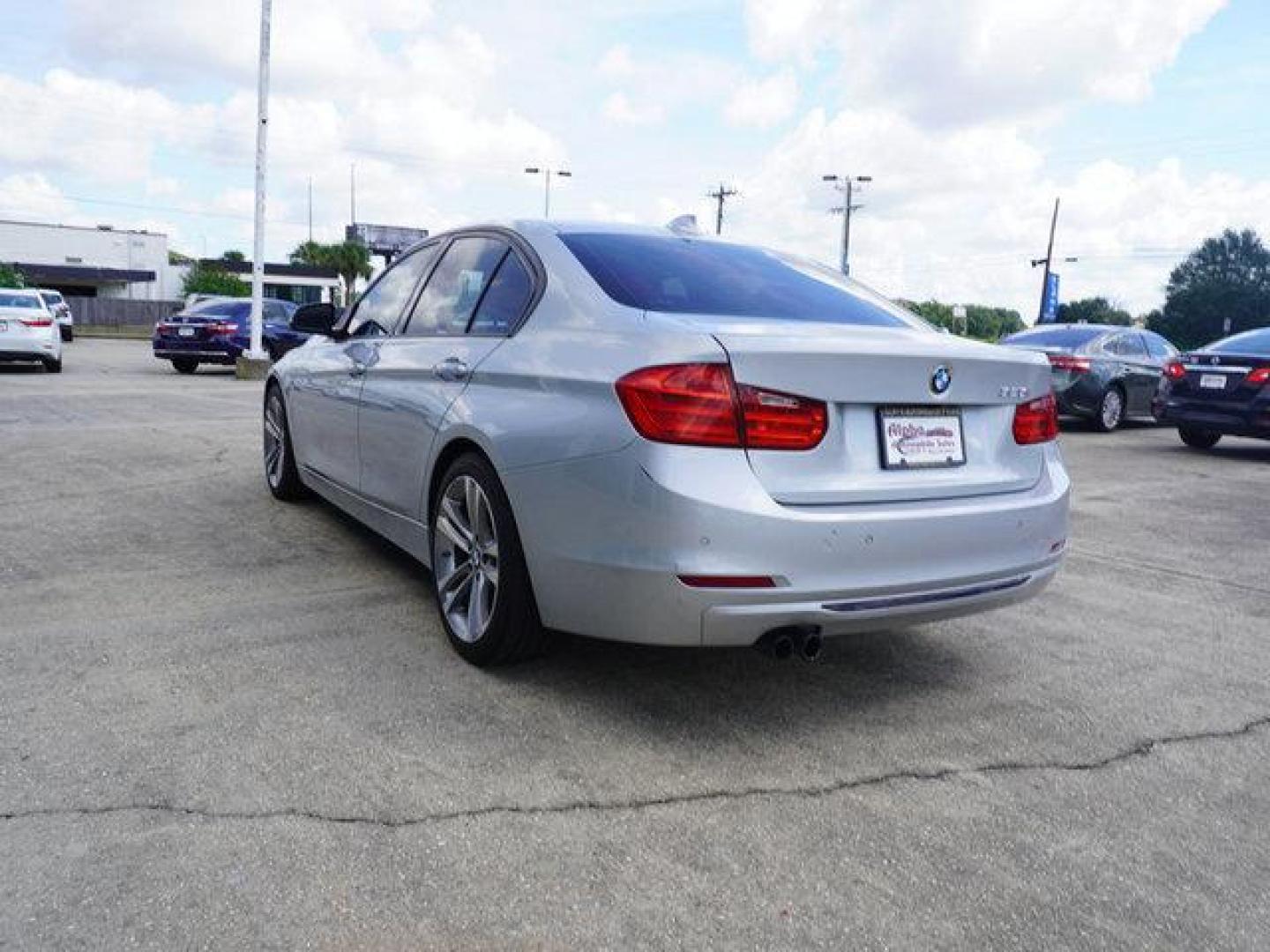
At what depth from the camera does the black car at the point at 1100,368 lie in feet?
43.8

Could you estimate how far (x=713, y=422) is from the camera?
9.12 ft

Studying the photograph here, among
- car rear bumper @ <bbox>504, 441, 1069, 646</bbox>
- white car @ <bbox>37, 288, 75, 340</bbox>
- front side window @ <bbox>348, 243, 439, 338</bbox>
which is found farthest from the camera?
white car @ <bbox>37, 288, 75, 340</bbox>

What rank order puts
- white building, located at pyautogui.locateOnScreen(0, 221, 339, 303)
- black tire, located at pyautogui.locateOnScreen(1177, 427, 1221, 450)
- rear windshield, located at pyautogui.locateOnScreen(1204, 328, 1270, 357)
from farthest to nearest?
white building, located at pyautogui.locateOnScreen(0, 221, 339, 303)
black tire, located at pyautogui.locateOnScreen(1177, 427, 1221, 450)
rear windshield, located at pyautogui.locateOnScreen(1204, 328, 1270, 357)

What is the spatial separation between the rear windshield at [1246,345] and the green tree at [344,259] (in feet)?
254

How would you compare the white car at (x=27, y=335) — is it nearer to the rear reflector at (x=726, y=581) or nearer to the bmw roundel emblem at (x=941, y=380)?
the rear reflector at (x=726, y=581)

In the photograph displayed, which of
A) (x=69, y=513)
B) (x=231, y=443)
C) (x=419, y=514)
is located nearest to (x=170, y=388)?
(x=231, y=443)

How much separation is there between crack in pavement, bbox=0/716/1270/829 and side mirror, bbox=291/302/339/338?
3303mm

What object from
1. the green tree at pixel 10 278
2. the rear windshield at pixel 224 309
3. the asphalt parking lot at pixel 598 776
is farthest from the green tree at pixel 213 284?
the asphalt parking lot at pixel 598 776

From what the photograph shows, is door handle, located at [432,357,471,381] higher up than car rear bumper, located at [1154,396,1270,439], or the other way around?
door handle, located at [432,357,471,381]

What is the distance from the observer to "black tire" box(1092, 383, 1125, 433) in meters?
13.5

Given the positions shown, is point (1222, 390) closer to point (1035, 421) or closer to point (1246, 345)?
point (1246, 345)

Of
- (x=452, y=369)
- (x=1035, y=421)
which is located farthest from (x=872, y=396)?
(x=452, y=369)

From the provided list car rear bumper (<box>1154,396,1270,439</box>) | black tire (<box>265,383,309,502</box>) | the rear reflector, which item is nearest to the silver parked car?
the rear reflector

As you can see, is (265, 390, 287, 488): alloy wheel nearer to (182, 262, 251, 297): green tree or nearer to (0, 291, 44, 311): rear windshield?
(0, 291, 44, 311): rear windshield
